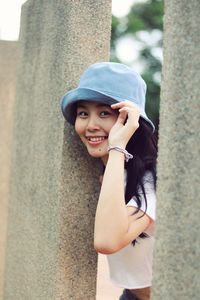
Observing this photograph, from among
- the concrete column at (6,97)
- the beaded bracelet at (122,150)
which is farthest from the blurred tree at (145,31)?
the beaded bracelet at (122,150)

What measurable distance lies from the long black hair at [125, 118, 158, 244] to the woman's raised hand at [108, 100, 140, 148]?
0.52 feet

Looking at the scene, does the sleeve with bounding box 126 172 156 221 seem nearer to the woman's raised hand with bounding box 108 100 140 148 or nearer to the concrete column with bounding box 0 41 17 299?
the woman's raised hand with bounding box 108 100 140 148

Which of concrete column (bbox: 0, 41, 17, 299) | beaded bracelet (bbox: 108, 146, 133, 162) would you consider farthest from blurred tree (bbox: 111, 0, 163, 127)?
beaded bracelet (bbox: 108, 146, 133, 162)

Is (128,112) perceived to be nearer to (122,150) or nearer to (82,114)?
(122,150)

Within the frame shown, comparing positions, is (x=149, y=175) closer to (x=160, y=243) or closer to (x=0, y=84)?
(x=160, y=243)

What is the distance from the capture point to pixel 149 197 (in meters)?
2.63

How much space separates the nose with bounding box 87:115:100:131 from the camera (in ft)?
9.15

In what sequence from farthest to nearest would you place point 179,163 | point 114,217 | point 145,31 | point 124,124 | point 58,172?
1. point 145,31
2. point 58,172
3. point 124,124
4. point 114,217
5. point 179,163

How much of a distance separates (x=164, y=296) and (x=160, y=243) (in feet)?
0.58

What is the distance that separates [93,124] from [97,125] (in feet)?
0.07

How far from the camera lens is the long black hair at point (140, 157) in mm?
2742

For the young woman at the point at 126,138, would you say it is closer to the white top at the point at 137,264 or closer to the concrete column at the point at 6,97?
the white top at the point at 137,264

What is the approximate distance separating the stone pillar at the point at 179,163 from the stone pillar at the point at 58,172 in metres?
1.09

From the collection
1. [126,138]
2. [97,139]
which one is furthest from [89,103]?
[126,138]
